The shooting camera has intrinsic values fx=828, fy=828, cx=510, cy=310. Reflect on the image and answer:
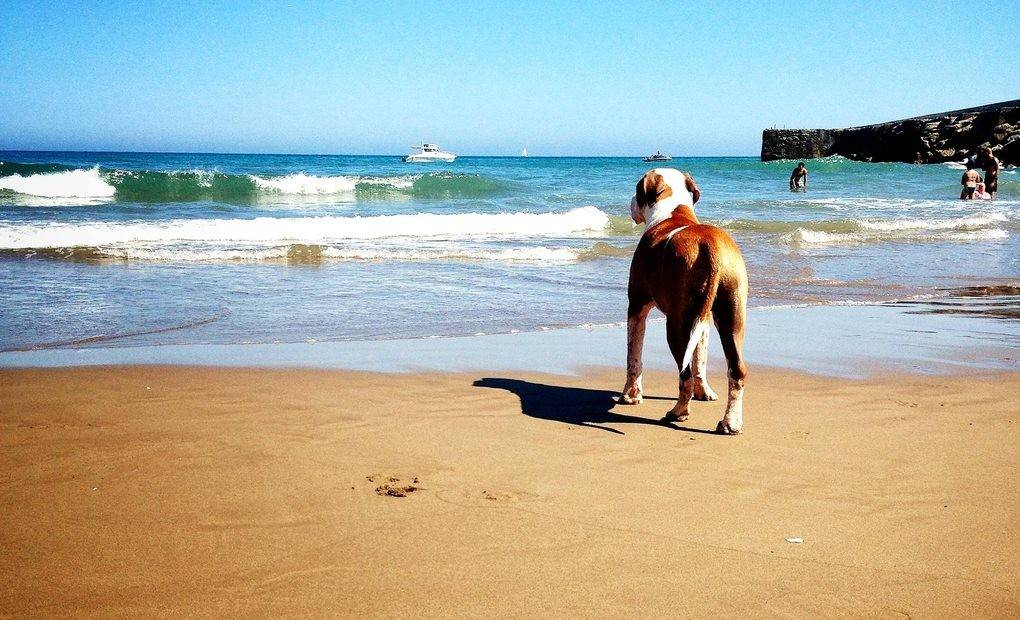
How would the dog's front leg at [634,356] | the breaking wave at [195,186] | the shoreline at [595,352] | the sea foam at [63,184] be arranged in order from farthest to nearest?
the breaking wave at [195,186] → the sea foam at [63,184] → the shoreline at [595,352] → the dog's front leg at [634,356]

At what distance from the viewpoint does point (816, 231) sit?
18141 mm

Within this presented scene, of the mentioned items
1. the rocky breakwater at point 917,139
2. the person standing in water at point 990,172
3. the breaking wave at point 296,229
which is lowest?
the breaking wave at point 296,229

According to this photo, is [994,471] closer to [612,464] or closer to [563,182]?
[612,464]

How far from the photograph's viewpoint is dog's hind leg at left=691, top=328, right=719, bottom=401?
186 inches

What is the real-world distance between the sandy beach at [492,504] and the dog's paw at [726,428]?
6cm

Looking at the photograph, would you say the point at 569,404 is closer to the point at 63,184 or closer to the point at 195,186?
the point at 195,186

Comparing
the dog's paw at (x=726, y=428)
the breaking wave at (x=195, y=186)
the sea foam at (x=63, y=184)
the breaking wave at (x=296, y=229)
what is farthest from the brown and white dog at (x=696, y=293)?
the sea foam at (x=63, y=184)

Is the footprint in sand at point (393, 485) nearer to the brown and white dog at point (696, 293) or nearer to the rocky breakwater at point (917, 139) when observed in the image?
the brown and white dog at point (696, 293)

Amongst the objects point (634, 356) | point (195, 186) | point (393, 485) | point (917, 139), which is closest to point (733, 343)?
point (634, 356)

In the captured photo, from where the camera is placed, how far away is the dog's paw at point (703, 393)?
5016 millimetres

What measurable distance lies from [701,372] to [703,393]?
190 millimetres

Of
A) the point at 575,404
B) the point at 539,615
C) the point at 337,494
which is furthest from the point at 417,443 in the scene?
the point at 539,615

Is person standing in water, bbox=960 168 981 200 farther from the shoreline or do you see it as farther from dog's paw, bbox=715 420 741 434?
dog's paw, bbox=715 420 741 434

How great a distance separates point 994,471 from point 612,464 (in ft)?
5.64
